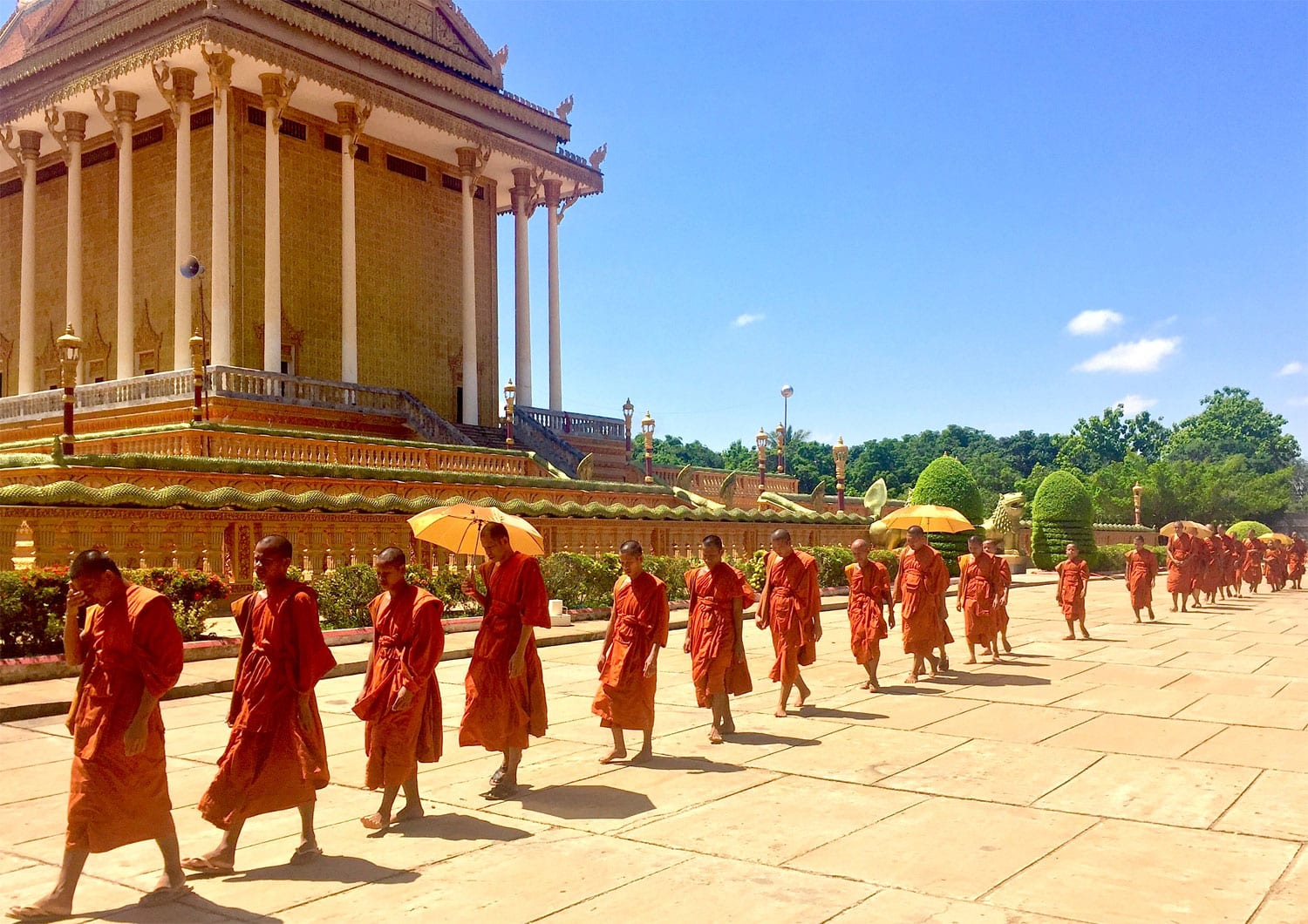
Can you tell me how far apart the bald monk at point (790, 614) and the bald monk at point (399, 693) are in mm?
4527

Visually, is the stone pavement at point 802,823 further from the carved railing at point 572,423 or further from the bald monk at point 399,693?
the carved railing at point 572,423

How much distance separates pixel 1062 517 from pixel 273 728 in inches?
1635

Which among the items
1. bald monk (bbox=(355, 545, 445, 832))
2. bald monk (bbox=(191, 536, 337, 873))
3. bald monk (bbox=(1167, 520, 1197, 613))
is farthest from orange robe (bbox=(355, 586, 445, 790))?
bald monk (bbox=(1167, 520, 1197, 613))

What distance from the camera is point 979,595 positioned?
15.5 meters

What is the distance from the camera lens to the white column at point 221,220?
104 feet

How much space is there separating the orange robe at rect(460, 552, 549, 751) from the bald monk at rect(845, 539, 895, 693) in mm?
5422

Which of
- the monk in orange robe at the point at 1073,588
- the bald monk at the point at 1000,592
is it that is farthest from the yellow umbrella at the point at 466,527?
the monk in orange robe at the point at 1073,588

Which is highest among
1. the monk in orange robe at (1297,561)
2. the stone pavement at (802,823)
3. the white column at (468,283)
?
the white column at (468,283)

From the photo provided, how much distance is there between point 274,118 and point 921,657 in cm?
2652

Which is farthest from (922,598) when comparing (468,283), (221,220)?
(468,283)

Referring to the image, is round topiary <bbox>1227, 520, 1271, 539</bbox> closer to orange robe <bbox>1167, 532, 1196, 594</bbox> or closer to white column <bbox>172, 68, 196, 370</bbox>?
orange robe <bbox>1167, 532, 1196, 594</bbox>

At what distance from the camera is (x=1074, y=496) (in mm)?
44281

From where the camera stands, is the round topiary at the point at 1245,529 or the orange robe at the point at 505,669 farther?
the round topiary at the point at 1245,529

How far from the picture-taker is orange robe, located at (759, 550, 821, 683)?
437 inches
